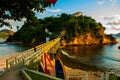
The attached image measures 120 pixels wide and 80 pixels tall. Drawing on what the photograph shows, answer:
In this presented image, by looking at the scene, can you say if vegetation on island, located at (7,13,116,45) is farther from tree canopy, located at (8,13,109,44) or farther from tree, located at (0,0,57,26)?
tree, located at (0,0,57,26)

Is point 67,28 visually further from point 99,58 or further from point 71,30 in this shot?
point 99,58

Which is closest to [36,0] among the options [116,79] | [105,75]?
[105,75]

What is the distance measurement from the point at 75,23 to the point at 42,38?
22.9 metres

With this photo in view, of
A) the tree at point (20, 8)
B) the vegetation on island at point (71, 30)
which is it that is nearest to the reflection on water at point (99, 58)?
the tree at point (20, 8)

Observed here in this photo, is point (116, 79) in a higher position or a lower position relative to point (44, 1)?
lower

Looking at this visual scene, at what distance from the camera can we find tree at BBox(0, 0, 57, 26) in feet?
49.0

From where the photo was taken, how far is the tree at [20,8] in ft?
49.0

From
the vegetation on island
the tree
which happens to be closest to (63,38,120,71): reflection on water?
the tree

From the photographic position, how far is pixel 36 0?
49.5 ft

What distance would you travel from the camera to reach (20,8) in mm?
15648

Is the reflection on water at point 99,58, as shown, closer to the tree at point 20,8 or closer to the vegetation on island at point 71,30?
the tree at point 20,8

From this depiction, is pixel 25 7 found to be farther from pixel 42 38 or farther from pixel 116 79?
pixel 42 38

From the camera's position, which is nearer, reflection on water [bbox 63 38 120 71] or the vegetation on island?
reflection on water [bbox 63 38 120 71]

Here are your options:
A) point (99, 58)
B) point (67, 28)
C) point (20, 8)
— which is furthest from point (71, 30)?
point (20, 8)
